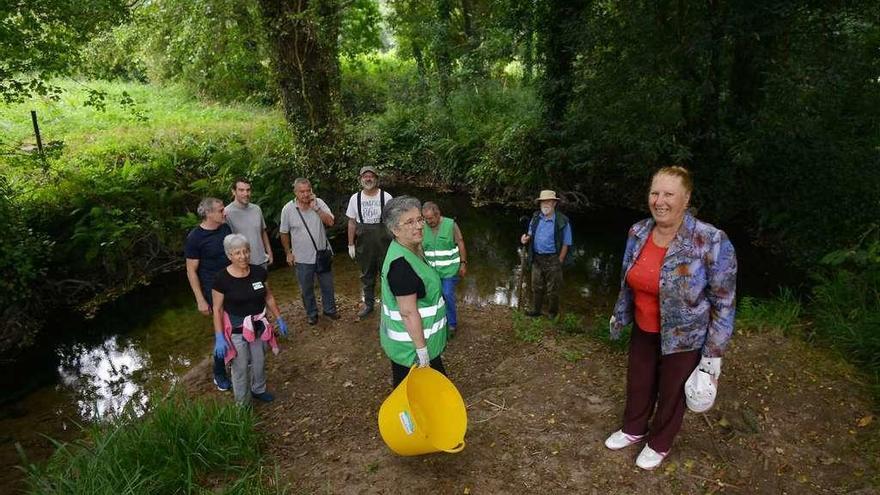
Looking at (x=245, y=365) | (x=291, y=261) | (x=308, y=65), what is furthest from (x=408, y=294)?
(x=308, y=65)

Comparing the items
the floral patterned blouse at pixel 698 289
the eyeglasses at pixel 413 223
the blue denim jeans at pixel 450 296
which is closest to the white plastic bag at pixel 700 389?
the floral patterned blouse at pixel 698 289

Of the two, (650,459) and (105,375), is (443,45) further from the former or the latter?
(650,459)

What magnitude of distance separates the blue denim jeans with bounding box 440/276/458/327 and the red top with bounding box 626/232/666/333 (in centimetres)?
276

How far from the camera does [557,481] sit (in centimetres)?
360

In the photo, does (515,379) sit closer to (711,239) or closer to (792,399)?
(792,399)

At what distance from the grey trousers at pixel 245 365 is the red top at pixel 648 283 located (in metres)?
3.29

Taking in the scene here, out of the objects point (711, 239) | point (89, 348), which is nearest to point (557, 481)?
point (711, 239)

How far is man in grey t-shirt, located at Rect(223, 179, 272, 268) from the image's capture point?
5.72 metres

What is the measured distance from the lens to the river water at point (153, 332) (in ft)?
20.4

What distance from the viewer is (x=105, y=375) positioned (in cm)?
713

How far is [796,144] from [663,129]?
2.32m

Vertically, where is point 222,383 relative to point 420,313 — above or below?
below

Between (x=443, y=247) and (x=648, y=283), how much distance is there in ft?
9.45

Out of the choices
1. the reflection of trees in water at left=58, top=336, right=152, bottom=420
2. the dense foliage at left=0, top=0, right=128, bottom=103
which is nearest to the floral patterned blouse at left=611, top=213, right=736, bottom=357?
the reflection of trees in water at left=58, top=336, right=152, bottom=420
